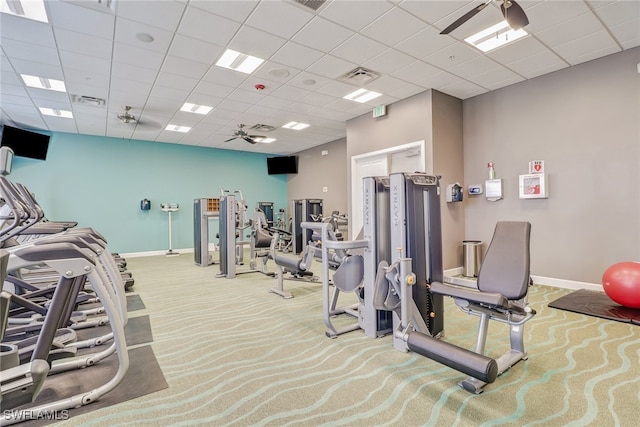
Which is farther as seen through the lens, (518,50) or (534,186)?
(534,186)

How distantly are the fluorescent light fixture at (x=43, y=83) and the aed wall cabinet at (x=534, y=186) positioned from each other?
24.1 feet

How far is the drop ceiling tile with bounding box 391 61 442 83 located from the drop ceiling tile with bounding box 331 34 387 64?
0.66 meters

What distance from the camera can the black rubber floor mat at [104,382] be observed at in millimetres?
1912

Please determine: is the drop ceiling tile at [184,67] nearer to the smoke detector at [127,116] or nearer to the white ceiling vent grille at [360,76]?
the white ceiling vent grille at [360,76]

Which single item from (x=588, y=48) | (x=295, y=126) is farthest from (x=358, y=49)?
(x=295, y=126)

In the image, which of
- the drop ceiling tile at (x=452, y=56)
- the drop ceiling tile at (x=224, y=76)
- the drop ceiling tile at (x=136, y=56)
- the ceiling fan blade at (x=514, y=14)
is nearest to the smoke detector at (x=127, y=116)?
the drop ceiling tile at (x=136, y=56)

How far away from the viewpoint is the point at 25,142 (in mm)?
6914

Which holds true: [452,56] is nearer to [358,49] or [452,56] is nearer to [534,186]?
[358,49]

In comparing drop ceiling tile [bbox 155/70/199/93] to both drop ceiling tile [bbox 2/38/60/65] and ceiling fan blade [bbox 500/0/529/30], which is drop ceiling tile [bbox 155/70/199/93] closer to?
drop ceiling tile [bbox 2/38/60/65]

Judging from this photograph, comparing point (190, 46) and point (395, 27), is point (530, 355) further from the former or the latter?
point (190, 46)

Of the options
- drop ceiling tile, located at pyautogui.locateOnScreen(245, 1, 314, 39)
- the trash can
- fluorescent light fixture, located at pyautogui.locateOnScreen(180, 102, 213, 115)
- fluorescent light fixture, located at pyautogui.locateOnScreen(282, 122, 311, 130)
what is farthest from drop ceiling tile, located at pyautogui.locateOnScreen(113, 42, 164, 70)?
the trash can

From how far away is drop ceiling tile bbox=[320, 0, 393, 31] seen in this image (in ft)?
10.2

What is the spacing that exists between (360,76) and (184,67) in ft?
8.46

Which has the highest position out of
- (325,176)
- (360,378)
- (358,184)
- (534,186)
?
(325,176)
